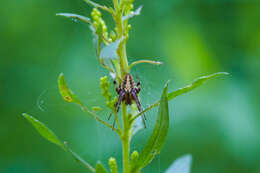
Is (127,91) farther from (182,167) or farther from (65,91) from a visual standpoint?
(182,167)

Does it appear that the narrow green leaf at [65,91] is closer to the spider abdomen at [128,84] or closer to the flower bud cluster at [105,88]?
the flower bud cluster at [105,88]

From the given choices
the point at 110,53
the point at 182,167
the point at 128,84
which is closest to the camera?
the point at 110,53

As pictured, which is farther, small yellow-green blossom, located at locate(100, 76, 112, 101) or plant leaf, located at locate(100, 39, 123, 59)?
small yellow-green blossom, located at locate(100, 76, 112, 101)

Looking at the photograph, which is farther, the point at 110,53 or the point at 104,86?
the point at 104,86

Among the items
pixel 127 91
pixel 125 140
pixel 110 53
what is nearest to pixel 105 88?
pixel 127 91

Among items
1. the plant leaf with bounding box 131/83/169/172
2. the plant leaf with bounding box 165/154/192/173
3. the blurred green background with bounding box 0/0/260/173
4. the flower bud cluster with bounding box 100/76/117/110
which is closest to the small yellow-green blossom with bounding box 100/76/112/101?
the flower bud cluster with bounding box 100/76/117/110

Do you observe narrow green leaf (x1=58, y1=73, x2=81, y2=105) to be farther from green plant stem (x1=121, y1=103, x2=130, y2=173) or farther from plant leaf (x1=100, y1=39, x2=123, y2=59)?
plant leaf (x1=100, y1=39, x2=123, y2=59)

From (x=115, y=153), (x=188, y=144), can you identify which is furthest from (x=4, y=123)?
(x=188, y=144)

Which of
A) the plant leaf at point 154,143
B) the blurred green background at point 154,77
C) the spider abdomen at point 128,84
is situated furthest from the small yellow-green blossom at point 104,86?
the blurred green background at point 154,77

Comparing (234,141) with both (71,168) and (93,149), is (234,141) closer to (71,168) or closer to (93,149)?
(93,149)
